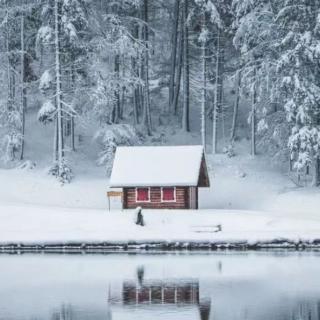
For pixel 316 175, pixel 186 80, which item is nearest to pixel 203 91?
pixel 186 80

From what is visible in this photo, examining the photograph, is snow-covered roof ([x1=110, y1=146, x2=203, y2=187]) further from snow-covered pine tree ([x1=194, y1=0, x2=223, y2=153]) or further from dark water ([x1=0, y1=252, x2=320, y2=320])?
dark water ([x1=0, y1=252, x2=320, y2=320])

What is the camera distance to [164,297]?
29.2 m

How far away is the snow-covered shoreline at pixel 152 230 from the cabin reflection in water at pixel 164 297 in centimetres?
1080

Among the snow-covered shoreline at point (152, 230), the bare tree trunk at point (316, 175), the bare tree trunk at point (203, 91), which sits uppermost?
the bare tree trunk at point (203, 91)

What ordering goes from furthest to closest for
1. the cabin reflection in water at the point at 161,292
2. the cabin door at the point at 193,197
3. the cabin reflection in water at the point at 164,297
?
the cabin door at the point at 193,197 → the cabin reflection in water at the point at 161,292 → the cabin reflection in water at the point at 164,297

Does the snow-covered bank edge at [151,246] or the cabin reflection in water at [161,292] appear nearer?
the cabin reflection in water at [161,292]

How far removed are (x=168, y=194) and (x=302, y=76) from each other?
11326 mm

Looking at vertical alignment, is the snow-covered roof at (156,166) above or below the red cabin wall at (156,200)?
above

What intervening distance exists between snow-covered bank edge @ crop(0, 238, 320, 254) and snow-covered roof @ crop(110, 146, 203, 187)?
7.91m

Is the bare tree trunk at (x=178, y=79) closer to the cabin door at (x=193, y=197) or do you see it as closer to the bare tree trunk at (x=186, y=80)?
the bare tree trunk at (x=186, y=80)

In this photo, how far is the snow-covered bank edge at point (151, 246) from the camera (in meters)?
42.7

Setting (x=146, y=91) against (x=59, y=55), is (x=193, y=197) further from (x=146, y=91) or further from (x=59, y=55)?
(x=59, y=55)

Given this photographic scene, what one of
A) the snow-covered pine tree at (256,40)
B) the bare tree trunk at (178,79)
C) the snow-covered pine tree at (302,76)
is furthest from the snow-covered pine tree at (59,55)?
the snow-covered pine tree at (302,76)

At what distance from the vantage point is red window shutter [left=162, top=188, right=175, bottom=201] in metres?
52.0
